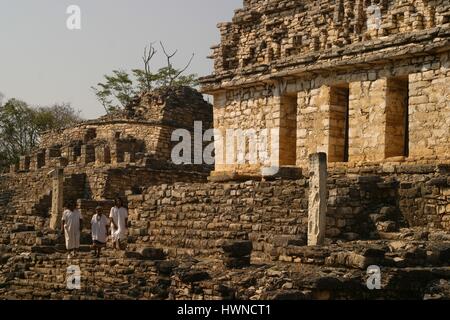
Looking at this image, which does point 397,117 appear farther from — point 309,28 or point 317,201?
point 317,201

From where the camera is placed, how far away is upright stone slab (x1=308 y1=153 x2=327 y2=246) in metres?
15.0

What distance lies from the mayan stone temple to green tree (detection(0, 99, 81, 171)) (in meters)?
24.9

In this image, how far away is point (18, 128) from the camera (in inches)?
1992

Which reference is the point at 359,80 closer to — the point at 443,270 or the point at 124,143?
the point at 443,270

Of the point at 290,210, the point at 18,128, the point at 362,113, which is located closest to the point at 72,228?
the point at 290,210

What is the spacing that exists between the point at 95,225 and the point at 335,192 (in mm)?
5052

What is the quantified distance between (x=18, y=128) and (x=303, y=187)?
1419 inches

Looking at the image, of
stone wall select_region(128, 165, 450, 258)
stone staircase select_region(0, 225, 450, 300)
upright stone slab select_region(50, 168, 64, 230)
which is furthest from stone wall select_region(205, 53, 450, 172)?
upright stone slab select_region(50, 168, 64, 230)

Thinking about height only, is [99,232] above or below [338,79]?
below

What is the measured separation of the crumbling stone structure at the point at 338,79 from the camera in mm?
17891

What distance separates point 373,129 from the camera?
19.0 m

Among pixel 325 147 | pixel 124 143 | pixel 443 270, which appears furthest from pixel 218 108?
pixel 443 270

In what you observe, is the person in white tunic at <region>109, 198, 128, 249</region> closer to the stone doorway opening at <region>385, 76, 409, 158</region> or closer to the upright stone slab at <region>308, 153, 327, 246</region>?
the upright stone slab at <region>308, 153, 327, 246</region>

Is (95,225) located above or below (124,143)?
below
